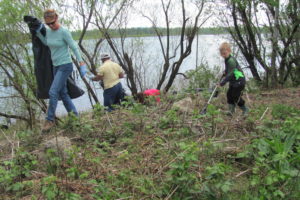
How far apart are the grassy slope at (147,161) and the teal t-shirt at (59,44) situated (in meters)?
0.97

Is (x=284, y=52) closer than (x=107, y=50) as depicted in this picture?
Yes

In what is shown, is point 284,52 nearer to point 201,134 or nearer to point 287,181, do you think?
point 201,134

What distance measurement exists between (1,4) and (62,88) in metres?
4.54

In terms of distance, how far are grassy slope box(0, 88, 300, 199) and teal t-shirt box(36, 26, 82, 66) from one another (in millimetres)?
968

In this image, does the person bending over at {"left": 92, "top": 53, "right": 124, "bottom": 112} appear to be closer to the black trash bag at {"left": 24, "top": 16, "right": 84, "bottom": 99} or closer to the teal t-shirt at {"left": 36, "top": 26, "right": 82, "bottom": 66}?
the black trash bag at {"left": 24, "top": 16, "right": 84, "bottom": 99}

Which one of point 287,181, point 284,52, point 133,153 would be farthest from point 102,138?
point 284,52

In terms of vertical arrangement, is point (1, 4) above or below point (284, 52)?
above

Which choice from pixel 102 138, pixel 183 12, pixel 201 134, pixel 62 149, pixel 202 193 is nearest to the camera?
pixel 202 193

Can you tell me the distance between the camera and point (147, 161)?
3.46 metres

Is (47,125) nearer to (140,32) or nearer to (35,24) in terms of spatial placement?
(35,24)

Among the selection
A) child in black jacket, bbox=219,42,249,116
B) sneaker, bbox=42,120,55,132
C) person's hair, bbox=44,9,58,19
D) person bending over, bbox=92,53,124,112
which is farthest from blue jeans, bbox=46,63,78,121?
child in black jacket, bbox=219,42,249,116

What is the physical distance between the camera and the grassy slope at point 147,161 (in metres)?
2.79

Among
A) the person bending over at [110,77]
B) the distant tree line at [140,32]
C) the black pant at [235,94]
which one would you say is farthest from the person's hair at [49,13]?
the distant tree line at [140,32]

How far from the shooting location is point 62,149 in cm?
375
